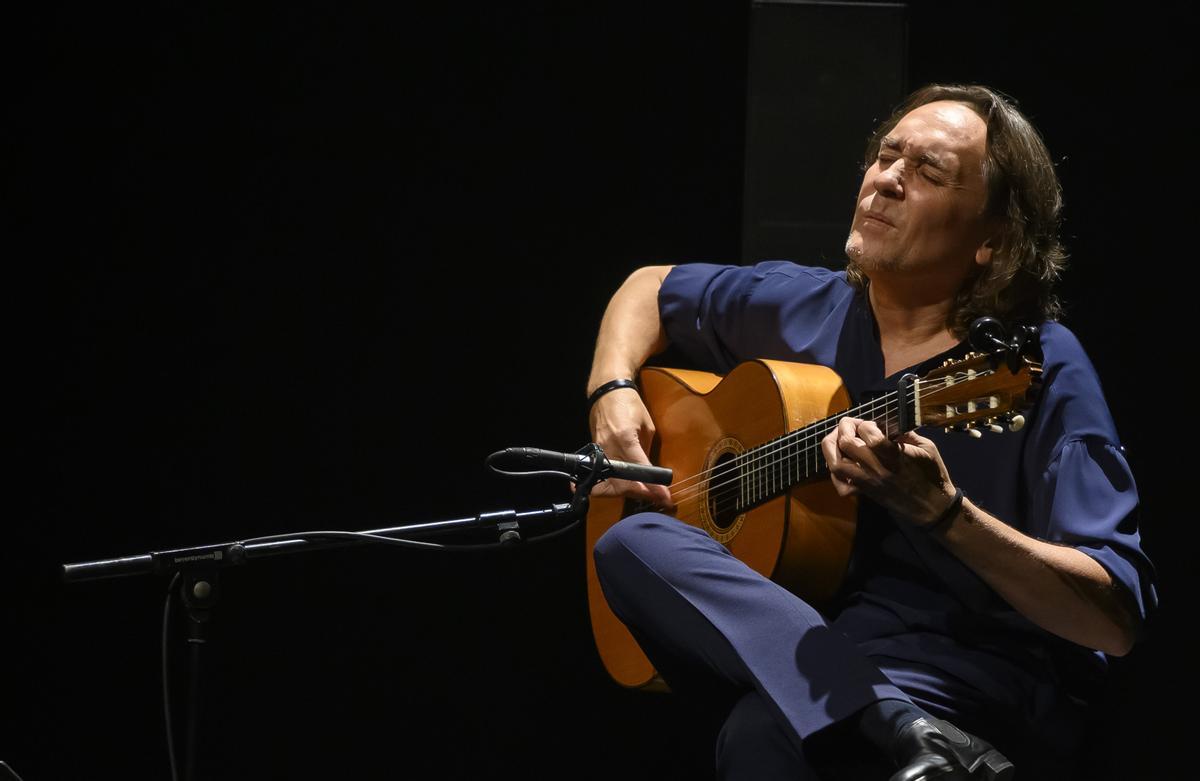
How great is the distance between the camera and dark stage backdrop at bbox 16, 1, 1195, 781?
304 cm

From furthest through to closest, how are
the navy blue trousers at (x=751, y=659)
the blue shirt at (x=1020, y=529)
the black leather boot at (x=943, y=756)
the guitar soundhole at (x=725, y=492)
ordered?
the guitar soundhole at (x=725, y=492) < the blue shirt at (x=1020, y=529) < the navy blue trousers at (x=751, y=659) < the black leather boot at (x=943, y=756)

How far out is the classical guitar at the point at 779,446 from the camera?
180cm

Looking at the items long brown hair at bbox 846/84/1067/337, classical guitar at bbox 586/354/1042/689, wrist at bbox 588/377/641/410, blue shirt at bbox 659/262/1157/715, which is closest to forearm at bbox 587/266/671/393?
wrist at bbox 588/377/641/410

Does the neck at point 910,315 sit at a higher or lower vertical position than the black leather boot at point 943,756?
higher

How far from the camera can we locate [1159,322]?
2.84 m

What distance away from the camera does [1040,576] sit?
1820 mm

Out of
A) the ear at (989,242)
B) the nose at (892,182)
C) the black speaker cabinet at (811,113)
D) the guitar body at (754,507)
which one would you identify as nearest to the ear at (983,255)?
the ear at (989,242)

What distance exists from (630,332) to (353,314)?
842 mm

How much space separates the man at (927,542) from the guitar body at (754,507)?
7 centimetres

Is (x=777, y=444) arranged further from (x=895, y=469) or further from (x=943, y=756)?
(x=943, y=756)

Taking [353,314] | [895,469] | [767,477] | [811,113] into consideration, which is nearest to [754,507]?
[767,477]

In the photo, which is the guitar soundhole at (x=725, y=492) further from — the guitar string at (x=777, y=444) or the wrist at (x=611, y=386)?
the wrist at (x=611, y=386)

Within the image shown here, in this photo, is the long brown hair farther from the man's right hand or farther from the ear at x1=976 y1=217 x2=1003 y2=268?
the man's right hand

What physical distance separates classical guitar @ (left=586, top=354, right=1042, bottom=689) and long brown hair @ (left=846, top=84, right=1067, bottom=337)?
323 millimetres
